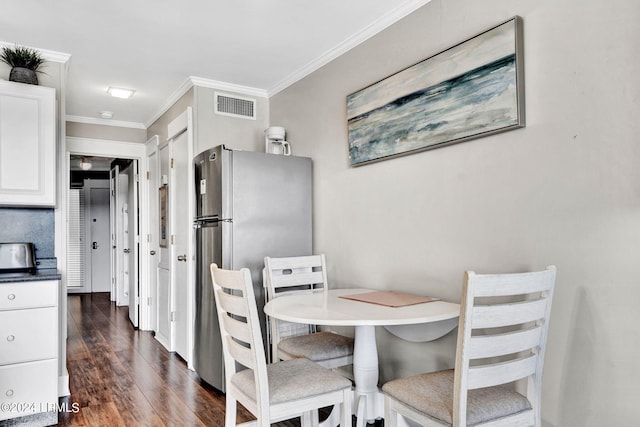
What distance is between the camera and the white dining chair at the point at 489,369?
1418 millimetres

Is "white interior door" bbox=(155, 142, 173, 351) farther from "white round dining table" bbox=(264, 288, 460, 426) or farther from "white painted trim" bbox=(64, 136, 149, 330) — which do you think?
"white round dining table" bbox=(264, 288, 460, 426)

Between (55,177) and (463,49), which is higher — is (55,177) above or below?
below

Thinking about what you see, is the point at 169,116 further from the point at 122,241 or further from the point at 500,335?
the point at 500,335

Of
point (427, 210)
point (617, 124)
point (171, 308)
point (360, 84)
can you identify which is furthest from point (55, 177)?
point (617, 124)

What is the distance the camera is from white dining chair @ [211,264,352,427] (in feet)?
5.57

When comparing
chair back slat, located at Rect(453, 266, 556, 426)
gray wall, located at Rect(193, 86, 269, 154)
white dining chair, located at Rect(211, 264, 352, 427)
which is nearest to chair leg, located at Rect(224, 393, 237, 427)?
white dining chair, located at Rect(211, 264, 352, 427)

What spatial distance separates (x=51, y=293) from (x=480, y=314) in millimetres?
2477

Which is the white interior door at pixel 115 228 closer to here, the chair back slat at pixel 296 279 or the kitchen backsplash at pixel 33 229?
the kitchen backsplash at pixel 33 229

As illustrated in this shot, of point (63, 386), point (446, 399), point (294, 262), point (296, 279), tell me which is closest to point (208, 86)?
point (294, 262)

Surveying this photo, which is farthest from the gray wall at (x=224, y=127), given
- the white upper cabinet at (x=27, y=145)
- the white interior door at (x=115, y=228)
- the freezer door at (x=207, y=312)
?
the white interior door at (x=115, y=228)

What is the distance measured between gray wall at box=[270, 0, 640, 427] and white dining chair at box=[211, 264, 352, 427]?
73cm

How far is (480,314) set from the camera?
4.67ft

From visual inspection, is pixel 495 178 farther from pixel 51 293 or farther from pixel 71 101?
pixel 71 101

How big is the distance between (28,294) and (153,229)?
2466mm
